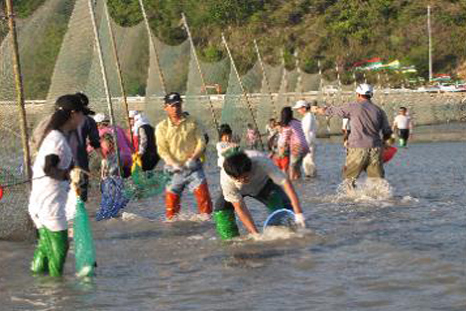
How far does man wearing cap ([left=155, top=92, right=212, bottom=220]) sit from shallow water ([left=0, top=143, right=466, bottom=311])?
0.52 meters

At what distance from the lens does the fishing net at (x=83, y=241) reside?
1012cm

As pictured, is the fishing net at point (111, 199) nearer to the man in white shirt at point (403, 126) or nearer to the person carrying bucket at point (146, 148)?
the person carrying bucket at point (146, 148)

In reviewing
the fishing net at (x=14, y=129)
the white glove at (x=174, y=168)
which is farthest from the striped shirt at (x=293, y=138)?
the white glove at (x=174, y=168)

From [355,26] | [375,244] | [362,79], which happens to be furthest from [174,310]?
[355,26]

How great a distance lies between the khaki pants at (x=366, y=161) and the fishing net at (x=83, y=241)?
6.29 m

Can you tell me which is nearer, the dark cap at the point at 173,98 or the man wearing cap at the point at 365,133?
the dark cap at the point at 173,98

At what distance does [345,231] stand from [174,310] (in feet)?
13.8

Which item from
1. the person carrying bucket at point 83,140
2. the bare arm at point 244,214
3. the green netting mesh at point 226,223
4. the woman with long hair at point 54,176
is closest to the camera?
the woman with long hair at point 54,176

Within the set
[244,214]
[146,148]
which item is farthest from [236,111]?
[244,214]

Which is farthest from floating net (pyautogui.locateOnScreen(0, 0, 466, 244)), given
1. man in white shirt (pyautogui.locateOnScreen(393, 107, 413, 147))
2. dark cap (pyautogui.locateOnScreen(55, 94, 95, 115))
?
man in white shirt (pyautogui.locateOnScreen(393, 107, 413, 147))

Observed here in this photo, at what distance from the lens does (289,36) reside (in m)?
109

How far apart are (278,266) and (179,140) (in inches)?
152

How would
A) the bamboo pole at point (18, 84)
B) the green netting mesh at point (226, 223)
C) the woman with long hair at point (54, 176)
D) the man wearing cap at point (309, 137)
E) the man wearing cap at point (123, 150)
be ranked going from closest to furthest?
the woman with long hair at point (54, 176) → the green netting mesh at point (226, 223) → the bamboo pole at point (18, 84) → the man wearing cap at point (123, 150) → the man wearing cap at point (309, 137)

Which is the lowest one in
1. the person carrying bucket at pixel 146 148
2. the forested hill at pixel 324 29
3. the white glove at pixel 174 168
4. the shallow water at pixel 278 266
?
the shallow water at pixel 278 266
